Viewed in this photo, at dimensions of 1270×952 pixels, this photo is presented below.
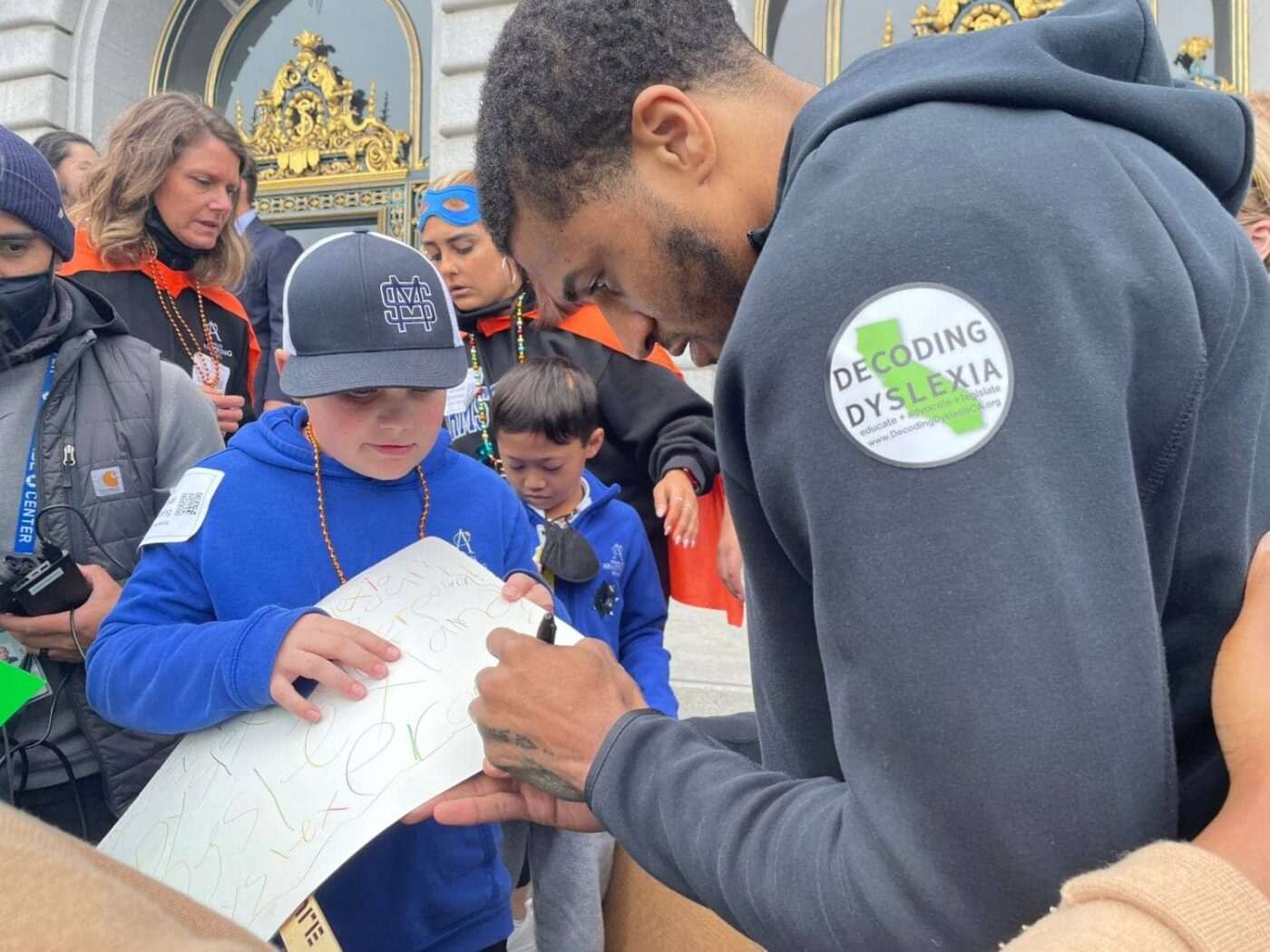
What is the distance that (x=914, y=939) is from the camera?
2.54 feet

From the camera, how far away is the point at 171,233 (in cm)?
307

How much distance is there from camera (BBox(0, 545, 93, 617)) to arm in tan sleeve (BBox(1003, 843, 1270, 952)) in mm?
1802

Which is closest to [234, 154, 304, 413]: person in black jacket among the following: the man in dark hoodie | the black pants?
the black pants

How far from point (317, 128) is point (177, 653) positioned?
6518 mm

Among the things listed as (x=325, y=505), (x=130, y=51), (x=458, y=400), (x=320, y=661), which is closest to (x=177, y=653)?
(x=320, y=661)

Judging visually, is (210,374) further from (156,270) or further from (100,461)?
(100,461)

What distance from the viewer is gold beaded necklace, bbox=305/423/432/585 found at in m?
1.79

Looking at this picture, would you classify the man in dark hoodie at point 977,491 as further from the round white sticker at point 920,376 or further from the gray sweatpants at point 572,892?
the gray sweatpants at point 572,892

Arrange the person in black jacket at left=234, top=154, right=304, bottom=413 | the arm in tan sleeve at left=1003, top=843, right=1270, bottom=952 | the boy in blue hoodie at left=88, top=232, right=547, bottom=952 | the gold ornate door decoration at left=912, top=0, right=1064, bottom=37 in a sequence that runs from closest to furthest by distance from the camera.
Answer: the arm in tan sleeve at left=1003, top=843, right=1270, bottom=952 < the boy in blue hoodie at left=88, top=232, right=547, bottom=952 < the person in black jacket at left=234, top=154, right=304, bottom=413 < the gold ornate door decoration at left=912, top=0, right=1064, bottom=37

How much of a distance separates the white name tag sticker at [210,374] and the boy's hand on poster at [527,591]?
1733 millimetres

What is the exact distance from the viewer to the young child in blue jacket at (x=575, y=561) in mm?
2221

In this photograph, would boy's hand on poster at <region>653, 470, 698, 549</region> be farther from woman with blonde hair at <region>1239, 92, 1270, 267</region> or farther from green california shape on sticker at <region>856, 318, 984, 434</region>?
green california shape on sticker at <region>856, 318, 984, 434</region>

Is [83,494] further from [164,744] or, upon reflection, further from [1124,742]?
[1124,742]

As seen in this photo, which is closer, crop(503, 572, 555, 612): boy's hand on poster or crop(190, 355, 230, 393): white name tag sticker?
crop(503, 572, 555, 612): boy's hand on poster
